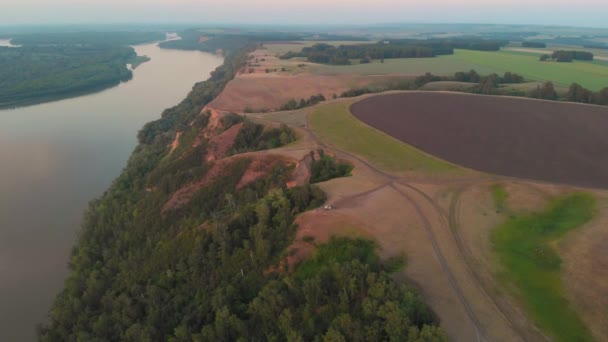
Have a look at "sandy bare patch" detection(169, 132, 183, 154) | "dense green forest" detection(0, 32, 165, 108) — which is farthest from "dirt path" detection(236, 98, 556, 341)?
"dense green forest" detection(0, 32, 165, 108)

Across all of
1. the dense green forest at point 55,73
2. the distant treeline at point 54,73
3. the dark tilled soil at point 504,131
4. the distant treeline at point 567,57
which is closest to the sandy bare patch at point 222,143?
the dark tilled soil at point 504,131

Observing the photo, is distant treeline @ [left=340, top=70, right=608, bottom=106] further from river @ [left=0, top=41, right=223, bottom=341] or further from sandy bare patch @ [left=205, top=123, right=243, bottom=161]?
river @ [left=0, top=41, right=223, bottom=341]

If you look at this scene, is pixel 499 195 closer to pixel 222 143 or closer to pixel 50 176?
pixel 222 143

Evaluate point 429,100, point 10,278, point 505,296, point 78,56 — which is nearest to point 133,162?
point 10,278

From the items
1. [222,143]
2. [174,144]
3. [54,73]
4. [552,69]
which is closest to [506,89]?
[552,69]

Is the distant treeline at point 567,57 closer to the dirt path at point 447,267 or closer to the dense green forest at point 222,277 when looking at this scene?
the dirt path at point 447,267

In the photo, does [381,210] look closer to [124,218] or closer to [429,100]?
[124,218]
